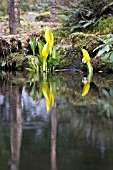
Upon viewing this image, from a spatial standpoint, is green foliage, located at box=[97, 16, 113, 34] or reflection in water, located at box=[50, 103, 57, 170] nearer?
→ reflection in water, located at box=[50, 103, 57, 170]

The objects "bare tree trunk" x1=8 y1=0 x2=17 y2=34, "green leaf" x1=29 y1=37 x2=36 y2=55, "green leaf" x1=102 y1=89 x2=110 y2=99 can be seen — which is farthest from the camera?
"bare tree trunk" x1=8 y1=0 x2=17 y2=34

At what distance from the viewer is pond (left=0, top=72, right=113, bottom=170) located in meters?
1.46

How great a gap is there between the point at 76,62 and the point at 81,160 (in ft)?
18.0

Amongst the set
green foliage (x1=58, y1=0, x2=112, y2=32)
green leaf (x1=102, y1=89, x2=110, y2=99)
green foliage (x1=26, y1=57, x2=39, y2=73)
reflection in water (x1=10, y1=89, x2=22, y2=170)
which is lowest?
green foliage (x1=26, y1=57, x2=39, y2=73)

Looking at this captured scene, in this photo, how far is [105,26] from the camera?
725cm

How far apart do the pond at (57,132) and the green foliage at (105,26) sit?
3.92 metres

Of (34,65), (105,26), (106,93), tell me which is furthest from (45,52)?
(106,93)

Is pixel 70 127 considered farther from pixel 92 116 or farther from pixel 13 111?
pixel 13 111

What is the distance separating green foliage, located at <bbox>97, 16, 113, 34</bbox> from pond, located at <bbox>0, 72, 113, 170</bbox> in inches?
155

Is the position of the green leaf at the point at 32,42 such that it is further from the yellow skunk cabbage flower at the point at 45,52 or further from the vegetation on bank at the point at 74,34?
the yellow skunk cabbage flower at the point at 45,52

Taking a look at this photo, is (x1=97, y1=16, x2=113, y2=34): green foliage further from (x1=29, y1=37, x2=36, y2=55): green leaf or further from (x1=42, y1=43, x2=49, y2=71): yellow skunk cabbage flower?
(x1=42, y1=43, x2=49, y2=71): yellow skunk cabbage flower

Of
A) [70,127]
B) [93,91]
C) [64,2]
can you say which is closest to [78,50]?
[64,2]

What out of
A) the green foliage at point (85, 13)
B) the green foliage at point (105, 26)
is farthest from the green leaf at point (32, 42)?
the green foliage at point (105, 26)

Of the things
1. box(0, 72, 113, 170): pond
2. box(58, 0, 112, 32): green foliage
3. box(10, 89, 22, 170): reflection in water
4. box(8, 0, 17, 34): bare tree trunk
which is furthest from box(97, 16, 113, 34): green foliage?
box(10, 89, 22, 170): reflection in water
